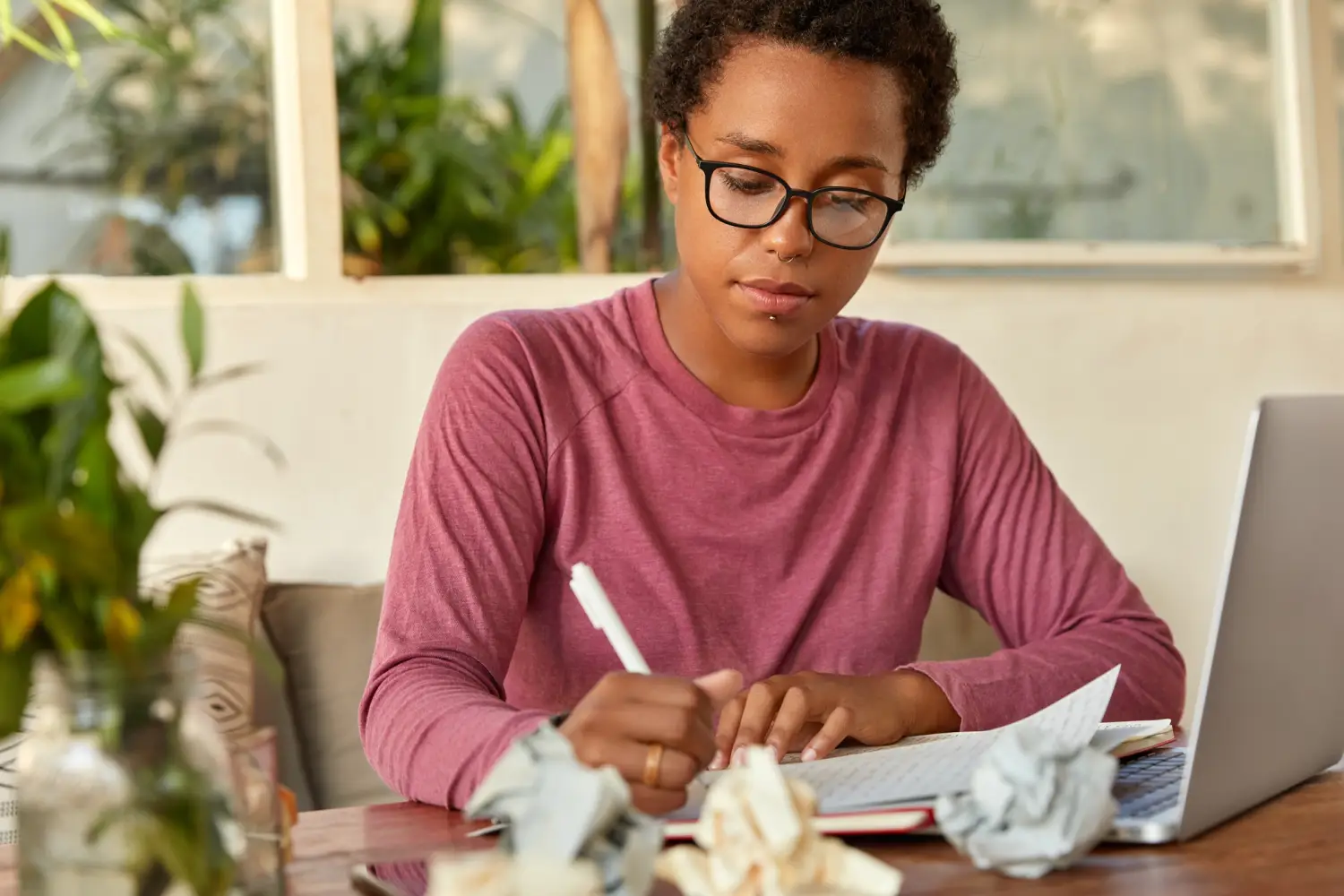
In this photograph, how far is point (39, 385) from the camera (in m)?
0.57

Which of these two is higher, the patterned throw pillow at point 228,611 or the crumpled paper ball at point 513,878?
the crumpled paper ball at point 513,878

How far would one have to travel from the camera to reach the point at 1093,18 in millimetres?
2559

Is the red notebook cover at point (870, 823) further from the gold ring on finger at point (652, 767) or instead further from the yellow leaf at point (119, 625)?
the yellow leaf at point (119, 625)

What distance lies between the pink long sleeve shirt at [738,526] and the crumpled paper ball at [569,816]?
57 cm

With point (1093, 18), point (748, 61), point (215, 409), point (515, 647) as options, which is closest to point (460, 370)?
point (515, 647)

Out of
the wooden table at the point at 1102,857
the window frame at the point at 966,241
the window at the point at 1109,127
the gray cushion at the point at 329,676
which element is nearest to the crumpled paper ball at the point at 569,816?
the wooden table at the point at 1102,857

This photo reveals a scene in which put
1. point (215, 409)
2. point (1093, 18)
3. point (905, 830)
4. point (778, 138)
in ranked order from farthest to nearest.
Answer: point (1093, 18) < point (215, 409) < point (778, 138) < point (905, 830)

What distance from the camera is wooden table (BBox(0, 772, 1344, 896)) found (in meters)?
0.78

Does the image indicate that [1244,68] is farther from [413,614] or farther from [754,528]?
[413,614]

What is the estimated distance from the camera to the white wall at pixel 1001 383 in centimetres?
212

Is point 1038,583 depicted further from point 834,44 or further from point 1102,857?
point 1102,857

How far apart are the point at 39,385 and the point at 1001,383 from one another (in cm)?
204

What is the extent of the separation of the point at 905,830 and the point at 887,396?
0.77 m

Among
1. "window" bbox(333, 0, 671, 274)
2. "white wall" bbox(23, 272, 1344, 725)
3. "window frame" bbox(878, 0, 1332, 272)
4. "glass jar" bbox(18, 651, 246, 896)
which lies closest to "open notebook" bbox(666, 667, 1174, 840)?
"glass jar" bbox(18, 651, 246, 896)
